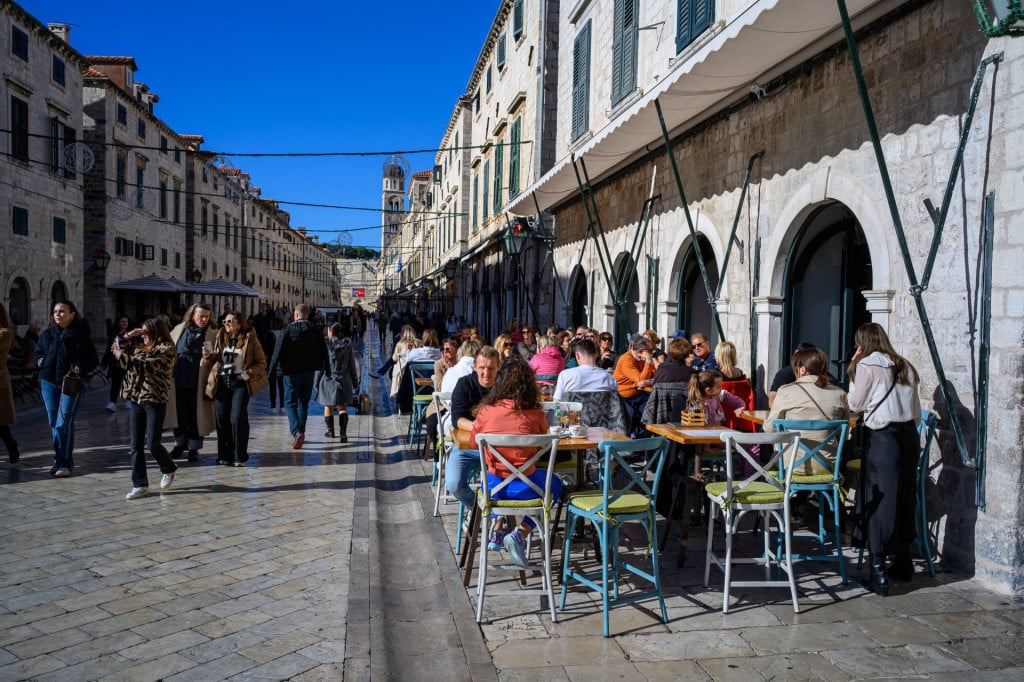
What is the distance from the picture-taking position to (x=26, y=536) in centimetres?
514

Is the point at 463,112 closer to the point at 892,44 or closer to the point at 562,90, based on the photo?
the point at 562,90

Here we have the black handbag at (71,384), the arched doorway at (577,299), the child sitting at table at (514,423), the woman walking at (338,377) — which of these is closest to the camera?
the child sitting at table at (514,423)

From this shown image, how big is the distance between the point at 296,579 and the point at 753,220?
5.80 m

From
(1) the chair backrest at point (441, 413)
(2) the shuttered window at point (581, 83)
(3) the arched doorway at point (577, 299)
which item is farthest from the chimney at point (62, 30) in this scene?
(1) the chair backrest at point (441, 413)

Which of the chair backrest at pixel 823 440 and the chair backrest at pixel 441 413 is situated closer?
the chair backrest at pixel 823 440

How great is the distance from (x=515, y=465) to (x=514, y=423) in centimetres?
25

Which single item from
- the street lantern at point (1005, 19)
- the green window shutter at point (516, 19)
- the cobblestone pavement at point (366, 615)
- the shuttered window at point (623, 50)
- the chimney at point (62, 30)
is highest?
the chimney at point (62, 30)

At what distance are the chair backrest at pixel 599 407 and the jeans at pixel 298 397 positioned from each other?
387 centimetres

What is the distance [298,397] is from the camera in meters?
8.66

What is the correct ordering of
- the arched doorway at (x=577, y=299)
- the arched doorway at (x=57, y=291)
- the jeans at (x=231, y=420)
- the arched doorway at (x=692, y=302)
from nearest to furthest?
the jeans at (x=231, y=420), the arched doorway at (x=692, y=302), the arched doorway at (x=577, y=299), the arched doorway at (x=57, y=291)

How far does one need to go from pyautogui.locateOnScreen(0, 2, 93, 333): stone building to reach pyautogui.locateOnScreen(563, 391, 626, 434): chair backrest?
18.1m

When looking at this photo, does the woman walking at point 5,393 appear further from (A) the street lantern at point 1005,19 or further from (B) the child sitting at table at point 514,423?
(A) the street lantern at point 1005,19

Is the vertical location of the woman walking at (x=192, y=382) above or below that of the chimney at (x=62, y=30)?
below

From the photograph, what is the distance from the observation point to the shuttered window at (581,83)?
44.8 feet
